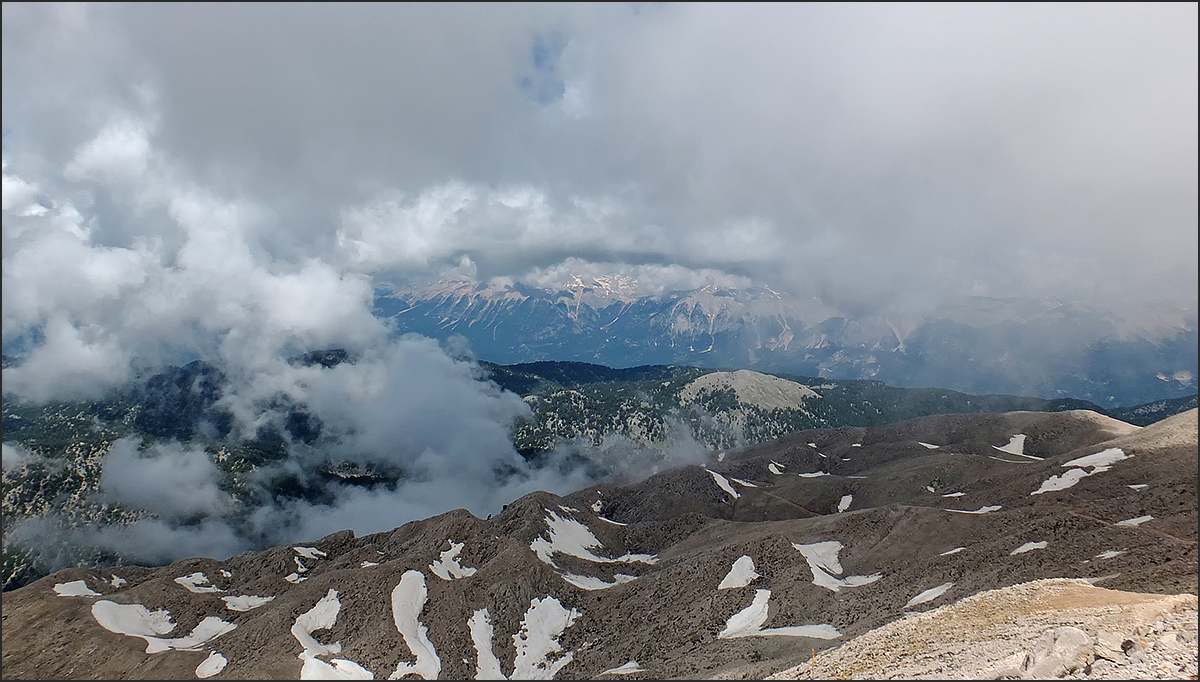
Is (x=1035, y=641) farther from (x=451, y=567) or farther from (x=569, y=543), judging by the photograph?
(x=569, y=543)

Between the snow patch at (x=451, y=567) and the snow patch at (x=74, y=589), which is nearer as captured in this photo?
the snow patch at (x=74, y=589)

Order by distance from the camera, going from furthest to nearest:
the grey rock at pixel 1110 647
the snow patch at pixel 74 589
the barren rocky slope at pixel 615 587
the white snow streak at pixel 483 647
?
the snow patch at pixel 74 589 < the white snow streak at pixel 483 647 < the barren rocky slope at pixel 615 587 < the grey rock at pixel 1110 647

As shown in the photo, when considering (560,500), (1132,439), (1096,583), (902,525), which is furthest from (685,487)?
(1096,583)

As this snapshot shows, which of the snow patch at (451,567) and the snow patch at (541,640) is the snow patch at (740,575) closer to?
the snow patch at (541,640)

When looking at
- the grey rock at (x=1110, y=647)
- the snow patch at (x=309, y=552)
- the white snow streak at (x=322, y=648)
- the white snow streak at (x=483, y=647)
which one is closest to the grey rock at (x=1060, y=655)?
the grey rock at (x=1110, y=647)

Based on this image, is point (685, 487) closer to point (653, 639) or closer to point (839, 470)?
point (839, 470)

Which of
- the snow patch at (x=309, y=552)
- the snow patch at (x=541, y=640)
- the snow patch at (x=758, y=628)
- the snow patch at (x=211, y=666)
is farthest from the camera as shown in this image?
the snow patch at (x=309, y=552)
